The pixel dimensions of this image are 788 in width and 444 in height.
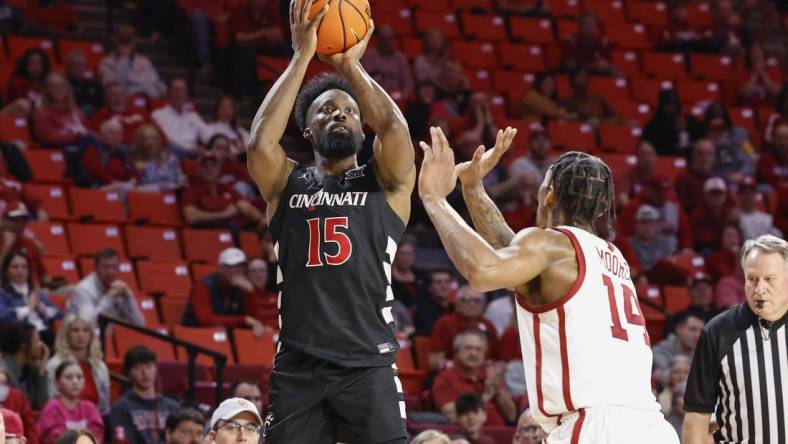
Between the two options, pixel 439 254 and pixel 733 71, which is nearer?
pixel 439 254

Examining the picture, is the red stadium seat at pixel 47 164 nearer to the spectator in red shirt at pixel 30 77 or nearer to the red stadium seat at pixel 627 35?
the spectator in red shirt at pixel 30 77

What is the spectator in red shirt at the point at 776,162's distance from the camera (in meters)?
17.1

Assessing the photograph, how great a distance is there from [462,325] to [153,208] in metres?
3.34

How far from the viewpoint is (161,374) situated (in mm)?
11312

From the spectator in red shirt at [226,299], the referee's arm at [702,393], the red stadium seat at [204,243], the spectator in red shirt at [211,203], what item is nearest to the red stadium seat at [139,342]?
the spectator in red shirt at [226,299]

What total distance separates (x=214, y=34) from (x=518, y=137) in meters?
3.75

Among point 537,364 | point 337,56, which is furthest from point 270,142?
point 537,364

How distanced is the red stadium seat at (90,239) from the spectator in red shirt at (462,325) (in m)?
3.06

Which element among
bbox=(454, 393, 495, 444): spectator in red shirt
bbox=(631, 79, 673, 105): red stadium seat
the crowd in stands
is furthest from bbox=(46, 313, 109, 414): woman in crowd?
bbox=(631, 79, 673, 105): red stadium seat

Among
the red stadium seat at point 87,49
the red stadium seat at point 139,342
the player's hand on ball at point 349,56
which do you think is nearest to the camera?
the player's hand on ball at point 349,56

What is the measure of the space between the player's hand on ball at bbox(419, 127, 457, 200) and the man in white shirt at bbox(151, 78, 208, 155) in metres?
9.64

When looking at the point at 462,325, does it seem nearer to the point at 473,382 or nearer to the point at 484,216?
the point at 473,382

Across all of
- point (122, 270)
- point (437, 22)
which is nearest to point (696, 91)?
point (437, 22)

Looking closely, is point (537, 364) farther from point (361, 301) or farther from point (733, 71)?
point (733, 71)
